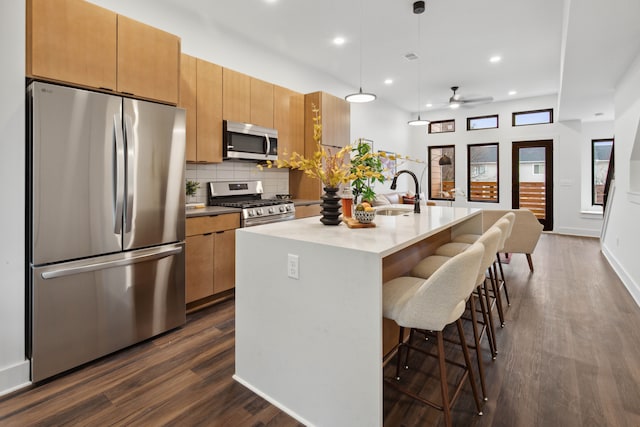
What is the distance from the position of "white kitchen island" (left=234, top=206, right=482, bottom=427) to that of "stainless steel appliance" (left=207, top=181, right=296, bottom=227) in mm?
1473

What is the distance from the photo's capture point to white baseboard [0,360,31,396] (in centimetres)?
192

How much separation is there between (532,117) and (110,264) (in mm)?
8710

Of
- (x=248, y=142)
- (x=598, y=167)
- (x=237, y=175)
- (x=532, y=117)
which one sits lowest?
(x=237, y=175)

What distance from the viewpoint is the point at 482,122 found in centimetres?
834

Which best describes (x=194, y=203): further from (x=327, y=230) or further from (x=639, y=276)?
(x=639, y=276)

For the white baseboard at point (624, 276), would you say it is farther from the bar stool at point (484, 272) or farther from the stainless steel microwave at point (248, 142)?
the stainless steel microwave at point (248, 142)

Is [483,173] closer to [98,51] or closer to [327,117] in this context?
[327,117]

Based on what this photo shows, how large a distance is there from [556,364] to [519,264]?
9.79 ft

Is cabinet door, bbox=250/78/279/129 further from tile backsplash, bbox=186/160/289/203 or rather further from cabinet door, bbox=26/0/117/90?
cabinet door, bbox=26/0/117/90

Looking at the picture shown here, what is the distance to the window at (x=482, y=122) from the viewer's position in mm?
8172

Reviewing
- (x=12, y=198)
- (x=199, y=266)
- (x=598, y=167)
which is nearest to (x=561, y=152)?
(x=598, y=167)

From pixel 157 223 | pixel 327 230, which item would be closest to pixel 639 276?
pixel 327 230

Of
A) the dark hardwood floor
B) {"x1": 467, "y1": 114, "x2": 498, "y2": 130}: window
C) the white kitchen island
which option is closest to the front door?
{"x1": 467, "y1": 114, "x2": 498, "y2": 130}: window

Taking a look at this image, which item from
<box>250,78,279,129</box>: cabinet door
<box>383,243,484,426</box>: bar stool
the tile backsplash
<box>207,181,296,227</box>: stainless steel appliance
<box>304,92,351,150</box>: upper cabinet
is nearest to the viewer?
<box>383,243,484,426</box>: bar stool
